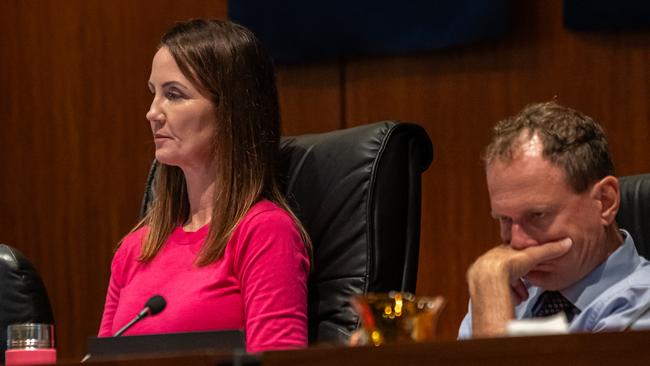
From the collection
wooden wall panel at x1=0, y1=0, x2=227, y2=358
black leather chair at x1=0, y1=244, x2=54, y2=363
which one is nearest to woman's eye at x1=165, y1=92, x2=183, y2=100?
black leather chair at x1=0, y1=244, x2=54, y2=363

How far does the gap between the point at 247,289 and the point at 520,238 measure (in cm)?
50

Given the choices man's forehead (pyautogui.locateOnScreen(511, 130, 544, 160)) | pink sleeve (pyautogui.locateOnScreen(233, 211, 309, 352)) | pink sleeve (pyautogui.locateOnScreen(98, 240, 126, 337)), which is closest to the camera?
man's forehead (pyautogui.locateOnScreen(511, 130, 544, 160))

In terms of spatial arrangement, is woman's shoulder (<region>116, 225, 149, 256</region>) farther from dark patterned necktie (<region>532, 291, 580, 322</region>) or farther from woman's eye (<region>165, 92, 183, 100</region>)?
dark patterned necktie (<region>532, 291, 580, 322</region>)

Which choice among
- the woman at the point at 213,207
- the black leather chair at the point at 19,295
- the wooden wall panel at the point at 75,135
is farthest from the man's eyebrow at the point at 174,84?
the wooden wall panel at the point at 75,135

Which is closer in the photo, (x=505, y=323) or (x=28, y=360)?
(x=28, y=360)

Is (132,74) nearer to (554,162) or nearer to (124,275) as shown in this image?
(124,275)

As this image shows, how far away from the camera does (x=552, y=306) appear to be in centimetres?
185

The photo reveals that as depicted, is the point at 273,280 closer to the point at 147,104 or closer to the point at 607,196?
the point at 607,196

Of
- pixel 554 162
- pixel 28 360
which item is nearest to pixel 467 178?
pixel 554 162

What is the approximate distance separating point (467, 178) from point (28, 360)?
1.63 meters

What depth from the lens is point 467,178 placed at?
298 centimetres

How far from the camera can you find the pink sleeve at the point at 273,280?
198 centimetres

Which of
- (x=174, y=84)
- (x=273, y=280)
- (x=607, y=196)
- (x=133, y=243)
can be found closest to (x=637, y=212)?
(x=607, y=196)

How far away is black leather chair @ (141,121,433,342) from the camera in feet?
6.65
